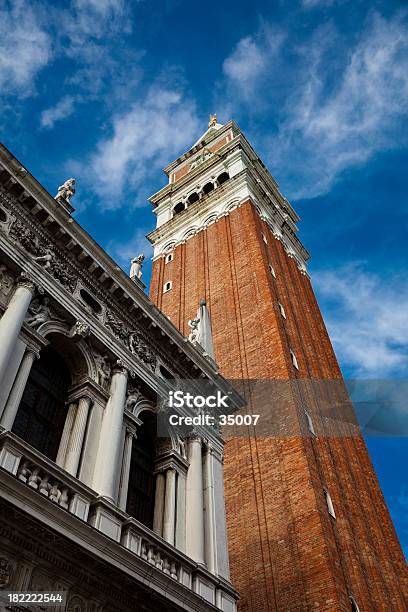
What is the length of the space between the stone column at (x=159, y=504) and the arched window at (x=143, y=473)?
134 millimetres

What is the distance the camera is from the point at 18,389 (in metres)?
9.36

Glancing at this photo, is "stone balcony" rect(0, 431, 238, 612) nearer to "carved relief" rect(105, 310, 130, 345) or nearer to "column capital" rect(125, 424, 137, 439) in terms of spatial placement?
"column capital" rect(125, 424, 137, 439)

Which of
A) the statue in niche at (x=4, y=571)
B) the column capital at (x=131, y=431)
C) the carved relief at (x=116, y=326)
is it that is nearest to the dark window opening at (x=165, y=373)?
the carved relief at (x=116, y=326)

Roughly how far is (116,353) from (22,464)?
4246mm

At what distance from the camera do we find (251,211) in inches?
1304

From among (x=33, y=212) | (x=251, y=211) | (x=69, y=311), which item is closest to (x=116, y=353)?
(x=69, y=311)

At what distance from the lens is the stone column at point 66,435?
388 inches

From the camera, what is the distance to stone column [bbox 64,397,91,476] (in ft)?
31.7

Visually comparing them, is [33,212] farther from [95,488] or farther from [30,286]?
[95,488]

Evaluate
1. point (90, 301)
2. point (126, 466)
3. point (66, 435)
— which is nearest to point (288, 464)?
point (126, 466)

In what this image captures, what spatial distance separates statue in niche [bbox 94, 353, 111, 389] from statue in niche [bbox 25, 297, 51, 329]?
1.33 meters

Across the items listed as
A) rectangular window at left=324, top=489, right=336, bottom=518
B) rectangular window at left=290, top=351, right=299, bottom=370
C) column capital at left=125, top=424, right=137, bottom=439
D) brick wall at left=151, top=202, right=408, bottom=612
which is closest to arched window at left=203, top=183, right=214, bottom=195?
brick wall at left=151, top=202, right=408, bottom=612

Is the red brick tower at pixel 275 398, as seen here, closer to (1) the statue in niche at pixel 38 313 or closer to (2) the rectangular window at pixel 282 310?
(2) the rectangular window at pixel 282 310

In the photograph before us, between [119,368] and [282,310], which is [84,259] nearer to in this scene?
[119,368]
